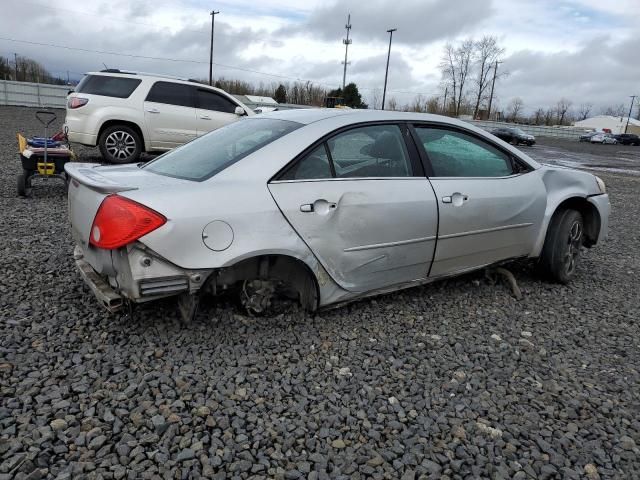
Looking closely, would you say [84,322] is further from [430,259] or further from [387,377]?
[430,259]

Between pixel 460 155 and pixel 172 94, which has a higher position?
pixel 172 94

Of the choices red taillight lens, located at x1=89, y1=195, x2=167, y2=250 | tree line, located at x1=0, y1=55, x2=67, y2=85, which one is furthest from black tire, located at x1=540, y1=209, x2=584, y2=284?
tree line, located at x1=0, y1=55, x2=67, y2=85

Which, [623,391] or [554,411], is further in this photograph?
[623,391]

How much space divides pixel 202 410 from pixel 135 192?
3.96ft

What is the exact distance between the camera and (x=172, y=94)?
984cm

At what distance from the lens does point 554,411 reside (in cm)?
263

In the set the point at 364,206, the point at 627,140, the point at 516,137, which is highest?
the point at 627,140

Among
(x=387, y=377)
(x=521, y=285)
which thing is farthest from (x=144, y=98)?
(x=387, y=377)

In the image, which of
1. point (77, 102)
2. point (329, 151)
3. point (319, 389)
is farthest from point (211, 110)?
point (319, 389)

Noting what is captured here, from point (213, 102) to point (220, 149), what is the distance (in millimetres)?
7337

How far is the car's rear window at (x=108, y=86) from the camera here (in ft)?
30.5

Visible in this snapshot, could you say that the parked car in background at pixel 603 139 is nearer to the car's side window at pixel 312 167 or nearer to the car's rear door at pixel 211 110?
the car's rear door at pixel 211 110

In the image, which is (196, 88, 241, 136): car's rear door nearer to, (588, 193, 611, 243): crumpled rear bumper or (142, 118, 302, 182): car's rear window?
(142, 118, 302, 182): car's rear window

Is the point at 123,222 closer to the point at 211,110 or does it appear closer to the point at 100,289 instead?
the point at 100,289
